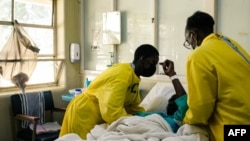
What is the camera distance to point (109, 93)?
1928 mm

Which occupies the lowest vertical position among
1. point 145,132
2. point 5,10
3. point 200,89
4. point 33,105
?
point 33,105

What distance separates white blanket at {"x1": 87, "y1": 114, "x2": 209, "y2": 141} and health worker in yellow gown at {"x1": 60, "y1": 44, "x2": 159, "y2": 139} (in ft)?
0.83

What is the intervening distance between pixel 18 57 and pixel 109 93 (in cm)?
197

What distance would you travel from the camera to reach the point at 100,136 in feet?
5.29

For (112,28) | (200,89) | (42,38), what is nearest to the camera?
(200,89)

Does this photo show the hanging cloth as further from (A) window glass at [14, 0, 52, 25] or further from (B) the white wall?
(B) the white wall

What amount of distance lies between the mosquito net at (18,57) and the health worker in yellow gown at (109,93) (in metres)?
1.56

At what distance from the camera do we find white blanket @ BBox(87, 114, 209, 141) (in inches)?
57.6

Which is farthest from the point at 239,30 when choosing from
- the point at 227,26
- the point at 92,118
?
→ the point at 92,118

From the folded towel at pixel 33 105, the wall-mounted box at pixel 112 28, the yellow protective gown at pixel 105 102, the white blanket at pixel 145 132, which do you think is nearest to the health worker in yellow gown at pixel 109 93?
the yellow protective gown at pixel 105 102

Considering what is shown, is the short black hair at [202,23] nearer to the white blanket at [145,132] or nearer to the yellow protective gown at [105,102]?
the white blanket at [145,132]

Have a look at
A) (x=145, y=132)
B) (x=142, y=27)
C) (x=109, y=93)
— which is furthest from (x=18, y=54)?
(x=145, y=132)

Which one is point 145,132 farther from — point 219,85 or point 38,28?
point 38,28

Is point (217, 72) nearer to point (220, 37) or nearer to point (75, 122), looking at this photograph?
point (220, 37)
